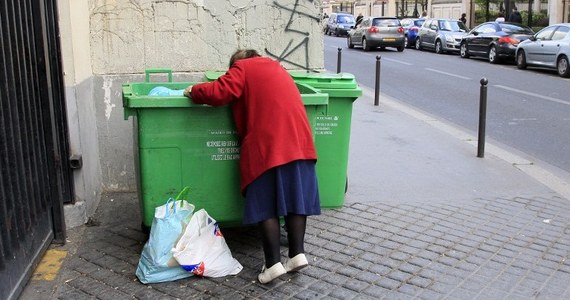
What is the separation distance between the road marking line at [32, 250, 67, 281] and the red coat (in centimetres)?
142

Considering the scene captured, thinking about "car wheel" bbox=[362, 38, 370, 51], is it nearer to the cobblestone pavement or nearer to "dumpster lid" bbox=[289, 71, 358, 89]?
the cobblestone pavement

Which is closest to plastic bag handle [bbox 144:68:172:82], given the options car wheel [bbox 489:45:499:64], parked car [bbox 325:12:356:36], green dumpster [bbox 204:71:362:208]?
green dumpster [bbox 204:71:362:208]

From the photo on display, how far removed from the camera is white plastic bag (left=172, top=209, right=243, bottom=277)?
4.06 meters

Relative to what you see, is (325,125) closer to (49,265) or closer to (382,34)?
(49,265)

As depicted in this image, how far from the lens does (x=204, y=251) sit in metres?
4.16

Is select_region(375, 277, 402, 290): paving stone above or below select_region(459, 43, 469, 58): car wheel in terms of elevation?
below

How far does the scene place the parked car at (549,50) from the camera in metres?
18.2

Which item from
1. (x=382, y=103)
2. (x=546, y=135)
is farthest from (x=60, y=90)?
(x=382, y=103)

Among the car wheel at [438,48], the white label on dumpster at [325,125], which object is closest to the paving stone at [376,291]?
the white label on dumpster at [325,125]

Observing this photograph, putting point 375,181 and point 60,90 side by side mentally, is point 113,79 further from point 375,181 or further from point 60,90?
point 375,181

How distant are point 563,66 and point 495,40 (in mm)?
5113

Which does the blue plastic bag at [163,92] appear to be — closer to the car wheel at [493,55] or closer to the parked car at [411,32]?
the car wheel at [493,55]

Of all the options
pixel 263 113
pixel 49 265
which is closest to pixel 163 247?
pixel 49 265

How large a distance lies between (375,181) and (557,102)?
8.32 metres
